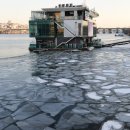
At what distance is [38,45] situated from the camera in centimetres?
3091

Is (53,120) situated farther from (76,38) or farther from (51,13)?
(51,13)

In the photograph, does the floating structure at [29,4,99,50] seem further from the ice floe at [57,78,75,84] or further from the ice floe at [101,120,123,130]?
the ice floe at [101,120,123,130]

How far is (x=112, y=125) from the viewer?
21.8ft

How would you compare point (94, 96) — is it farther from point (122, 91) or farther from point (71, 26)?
point (71, 26)

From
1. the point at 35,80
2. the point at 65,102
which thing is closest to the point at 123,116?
the point at 65,102

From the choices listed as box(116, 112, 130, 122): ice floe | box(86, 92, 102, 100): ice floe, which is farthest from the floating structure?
box(116, 112, 130, 122): ice floe

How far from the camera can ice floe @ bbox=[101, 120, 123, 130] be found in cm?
648

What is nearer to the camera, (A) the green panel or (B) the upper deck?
(A) the green panel

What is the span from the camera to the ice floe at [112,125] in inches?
255

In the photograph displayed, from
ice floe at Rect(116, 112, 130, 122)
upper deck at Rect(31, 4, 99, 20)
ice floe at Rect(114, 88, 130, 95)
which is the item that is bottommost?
ice floe at Rect(116, 112, 130, 122)

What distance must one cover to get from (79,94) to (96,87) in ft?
3.91

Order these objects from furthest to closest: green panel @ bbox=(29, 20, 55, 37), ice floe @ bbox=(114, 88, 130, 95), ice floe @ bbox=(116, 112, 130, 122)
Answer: green panel @ bbox=(29, 20, 55, 37) → ice floe @ bbox=(114, 88, 130, 95) → ice floe @ bbox=(116, 112, 130, 122)

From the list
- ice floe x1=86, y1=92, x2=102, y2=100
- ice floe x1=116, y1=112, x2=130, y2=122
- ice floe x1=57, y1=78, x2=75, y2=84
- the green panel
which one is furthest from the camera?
the green panel

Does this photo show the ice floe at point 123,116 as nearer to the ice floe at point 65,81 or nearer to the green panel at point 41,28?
the ice floe at point 65,81
